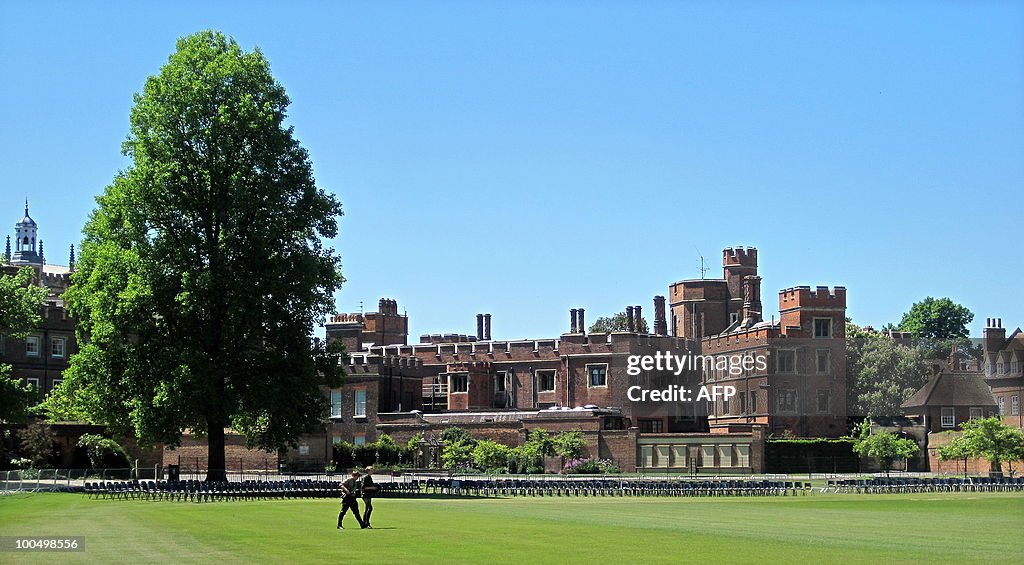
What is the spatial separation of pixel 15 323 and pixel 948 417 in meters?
67.7

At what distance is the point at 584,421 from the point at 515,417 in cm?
737

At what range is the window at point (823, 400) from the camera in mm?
103794

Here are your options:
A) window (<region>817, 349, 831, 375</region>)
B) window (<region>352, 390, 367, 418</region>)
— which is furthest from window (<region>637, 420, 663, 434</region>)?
window (<region>352, 390, 367, 418</region>)

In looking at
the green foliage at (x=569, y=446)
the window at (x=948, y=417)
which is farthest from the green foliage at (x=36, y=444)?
the window at (x=948, y=417)

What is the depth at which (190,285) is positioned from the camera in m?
51.3

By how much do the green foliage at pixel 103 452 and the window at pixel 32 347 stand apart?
1379 centimetres

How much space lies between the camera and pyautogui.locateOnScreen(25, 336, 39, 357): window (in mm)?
85812

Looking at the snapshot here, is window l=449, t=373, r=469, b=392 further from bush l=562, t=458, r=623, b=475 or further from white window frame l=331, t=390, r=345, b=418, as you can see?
bush l=562, t=458, r=623, b=475

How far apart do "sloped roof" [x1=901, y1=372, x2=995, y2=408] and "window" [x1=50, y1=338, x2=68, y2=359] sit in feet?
200

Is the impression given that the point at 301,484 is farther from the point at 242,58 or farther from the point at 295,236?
the point at 242,58

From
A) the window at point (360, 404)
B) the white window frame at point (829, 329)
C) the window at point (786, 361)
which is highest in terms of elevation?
the white window frame at point (829, 329)

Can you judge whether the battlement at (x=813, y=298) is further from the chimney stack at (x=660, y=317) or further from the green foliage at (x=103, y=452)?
the green foliage at (x=103, y=452)

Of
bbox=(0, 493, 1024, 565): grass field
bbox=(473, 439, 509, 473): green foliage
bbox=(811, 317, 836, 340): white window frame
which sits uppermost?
bbox=(811, 317, 836, 340): white window frame

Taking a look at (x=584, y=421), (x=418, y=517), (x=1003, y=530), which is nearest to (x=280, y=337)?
(x=418, y=517)
